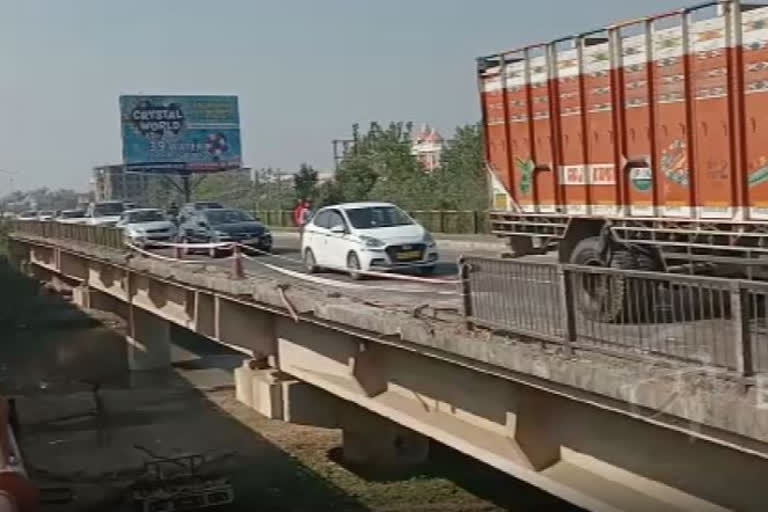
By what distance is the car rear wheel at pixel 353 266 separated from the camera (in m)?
18.8

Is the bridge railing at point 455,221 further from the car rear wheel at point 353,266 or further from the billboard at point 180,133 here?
the billboard at point 180,133

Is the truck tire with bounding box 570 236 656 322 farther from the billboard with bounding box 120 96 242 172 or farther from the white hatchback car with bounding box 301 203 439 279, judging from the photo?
the billboard with bounding box 120 96 242 172

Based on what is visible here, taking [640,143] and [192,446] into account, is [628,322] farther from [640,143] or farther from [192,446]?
[192,446]

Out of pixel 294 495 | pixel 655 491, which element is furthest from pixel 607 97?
pixel 294 495

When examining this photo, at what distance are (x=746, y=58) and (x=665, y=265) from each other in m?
2.31

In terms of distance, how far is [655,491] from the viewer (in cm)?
800

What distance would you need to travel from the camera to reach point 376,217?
20500mm

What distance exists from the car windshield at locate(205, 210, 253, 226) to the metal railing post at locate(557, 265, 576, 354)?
22193 mm

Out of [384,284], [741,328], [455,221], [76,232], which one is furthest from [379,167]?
[741,328]

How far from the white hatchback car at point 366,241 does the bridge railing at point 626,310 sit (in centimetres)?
906

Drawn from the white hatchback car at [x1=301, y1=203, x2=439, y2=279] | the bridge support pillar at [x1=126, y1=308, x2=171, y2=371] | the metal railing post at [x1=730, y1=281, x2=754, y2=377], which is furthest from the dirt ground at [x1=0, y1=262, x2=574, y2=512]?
the metal railing post at [x1=730, y1=281, x2=754, y2=377]

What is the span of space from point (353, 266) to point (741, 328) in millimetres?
13191

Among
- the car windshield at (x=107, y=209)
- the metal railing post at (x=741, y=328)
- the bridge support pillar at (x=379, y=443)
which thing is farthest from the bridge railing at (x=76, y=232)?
the metal railing post at (x=741, y=328)

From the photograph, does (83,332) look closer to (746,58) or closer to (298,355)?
(298,355)
